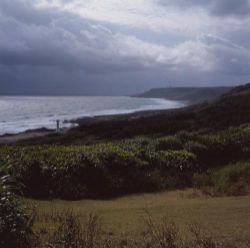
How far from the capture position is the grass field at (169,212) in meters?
7.50

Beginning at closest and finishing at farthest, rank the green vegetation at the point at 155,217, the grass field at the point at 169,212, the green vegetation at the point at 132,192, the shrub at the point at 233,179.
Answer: the green vegetation at the point at 132,192 < the green vegetation at the point at 155,217 < the grass field at the point at 169,212 < the shrub at the point at 233,179

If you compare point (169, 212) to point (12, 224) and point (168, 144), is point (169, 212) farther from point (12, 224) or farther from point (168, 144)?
point (168, 144)

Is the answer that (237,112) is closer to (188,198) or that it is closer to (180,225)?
(188,198)

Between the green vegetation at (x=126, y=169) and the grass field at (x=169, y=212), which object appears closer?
the grass field at (x=169, y=212)

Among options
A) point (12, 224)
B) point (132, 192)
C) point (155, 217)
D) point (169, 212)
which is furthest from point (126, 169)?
point (12, 224)

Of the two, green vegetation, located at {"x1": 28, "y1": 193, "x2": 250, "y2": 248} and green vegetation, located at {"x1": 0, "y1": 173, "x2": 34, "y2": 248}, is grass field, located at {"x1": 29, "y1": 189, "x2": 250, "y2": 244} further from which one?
green vegetation, located at {"x1": 0, "y1": 173, "x2": 34, "y2": 248}

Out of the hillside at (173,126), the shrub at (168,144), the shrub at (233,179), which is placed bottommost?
the hillside at (173,126)

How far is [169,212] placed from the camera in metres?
8.91

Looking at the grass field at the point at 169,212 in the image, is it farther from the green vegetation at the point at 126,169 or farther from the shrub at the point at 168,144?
the shrub at the point at 168,144

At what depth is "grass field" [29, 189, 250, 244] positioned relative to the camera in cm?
750

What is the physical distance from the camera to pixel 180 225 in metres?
7.78

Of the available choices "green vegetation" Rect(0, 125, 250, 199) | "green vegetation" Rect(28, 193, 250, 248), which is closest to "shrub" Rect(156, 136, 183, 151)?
"green vegetation" Rect(0, 125, 250, 199)

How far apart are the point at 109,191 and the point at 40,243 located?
5379 millimetres

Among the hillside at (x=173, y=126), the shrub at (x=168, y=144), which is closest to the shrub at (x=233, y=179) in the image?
the shrub at (x=168, y=144)
